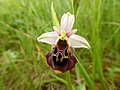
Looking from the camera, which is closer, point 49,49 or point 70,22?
point 70,22

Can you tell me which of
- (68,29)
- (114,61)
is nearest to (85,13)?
(114,61)

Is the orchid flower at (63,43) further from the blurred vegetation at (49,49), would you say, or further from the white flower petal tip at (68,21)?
the blurred vegetation at (49,49)

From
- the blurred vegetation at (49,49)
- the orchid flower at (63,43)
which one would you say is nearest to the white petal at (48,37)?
the orchid flower at (63,43)

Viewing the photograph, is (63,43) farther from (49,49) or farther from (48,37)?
(49,49)

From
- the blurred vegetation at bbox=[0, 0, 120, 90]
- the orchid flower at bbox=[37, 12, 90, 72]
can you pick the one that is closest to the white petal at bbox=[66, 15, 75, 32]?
the orchid flower at bbox=[37, 12, 90, 72]

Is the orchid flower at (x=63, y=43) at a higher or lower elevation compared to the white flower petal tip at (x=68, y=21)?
lower

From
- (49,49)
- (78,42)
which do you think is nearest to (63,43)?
(78,42)

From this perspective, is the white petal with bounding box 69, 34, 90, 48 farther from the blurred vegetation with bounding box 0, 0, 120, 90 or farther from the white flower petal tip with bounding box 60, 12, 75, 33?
the blurred vegetation with bounding box 0, 0, 120, 90

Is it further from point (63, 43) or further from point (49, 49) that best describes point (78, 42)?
point (49, 49)
